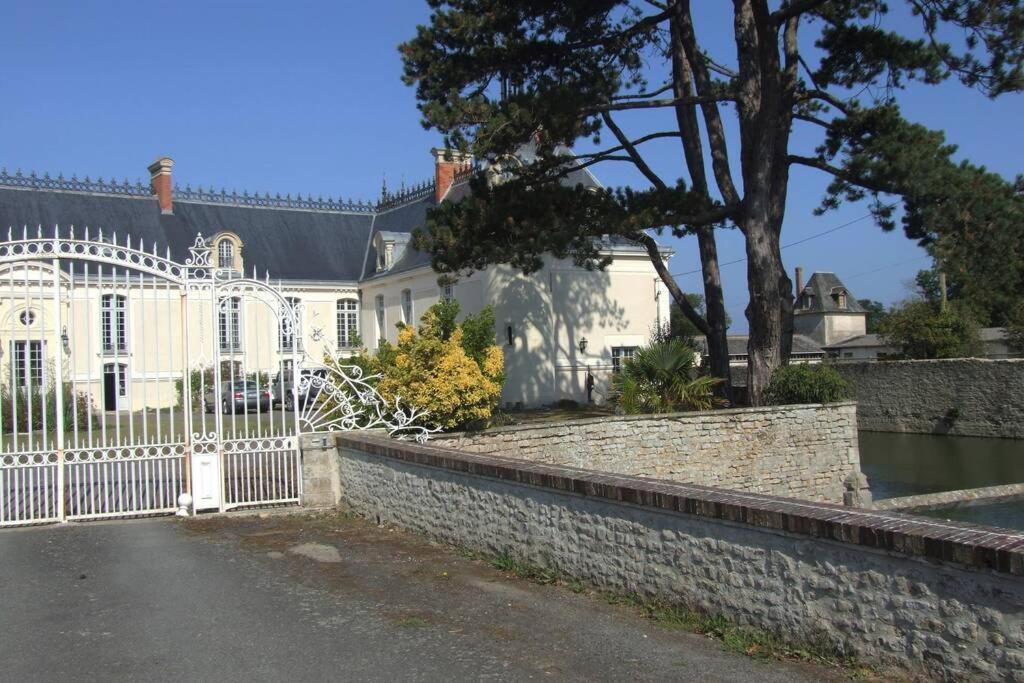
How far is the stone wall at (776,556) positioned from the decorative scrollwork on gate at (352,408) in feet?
9.69

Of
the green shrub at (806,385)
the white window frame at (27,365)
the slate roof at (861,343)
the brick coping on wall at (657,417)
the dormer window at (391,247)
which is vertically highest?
the dormer window at (391,247)

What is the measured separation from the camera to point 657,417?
622 inches

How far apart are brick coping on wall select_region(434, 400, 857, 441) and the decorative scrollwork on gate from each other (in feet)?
2.60

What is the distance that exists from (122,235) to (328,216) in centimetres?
879

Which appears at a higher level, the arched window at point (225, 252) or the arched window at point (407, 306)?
the arched window at point (225, 252)

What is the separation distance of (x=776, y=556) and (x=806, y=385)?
498 inches

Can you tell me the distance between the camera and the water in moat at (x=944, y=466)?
1427 cm

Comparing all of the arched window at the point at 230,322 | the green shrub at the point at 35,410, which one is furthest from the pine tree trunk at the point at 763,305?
the green shrub at the point at 35,410

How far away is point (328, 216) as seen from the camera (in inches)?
1588

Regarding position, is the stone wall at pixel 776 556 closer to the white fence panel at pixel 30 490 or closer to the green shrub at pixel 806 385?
the white fence panel at pixel 30 490

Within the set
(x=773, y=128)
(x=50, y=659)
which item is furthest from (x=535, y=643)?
(x=773, y=128)

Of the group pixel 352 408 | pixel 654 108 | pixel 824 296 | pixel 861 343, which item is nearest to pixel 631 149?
pixel 654 108

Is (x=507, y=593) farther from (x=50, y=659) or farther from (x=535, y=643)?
(x=50, y=659)

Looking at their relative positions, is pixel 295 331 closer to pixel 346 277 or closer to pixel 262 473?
pixel 262 473
